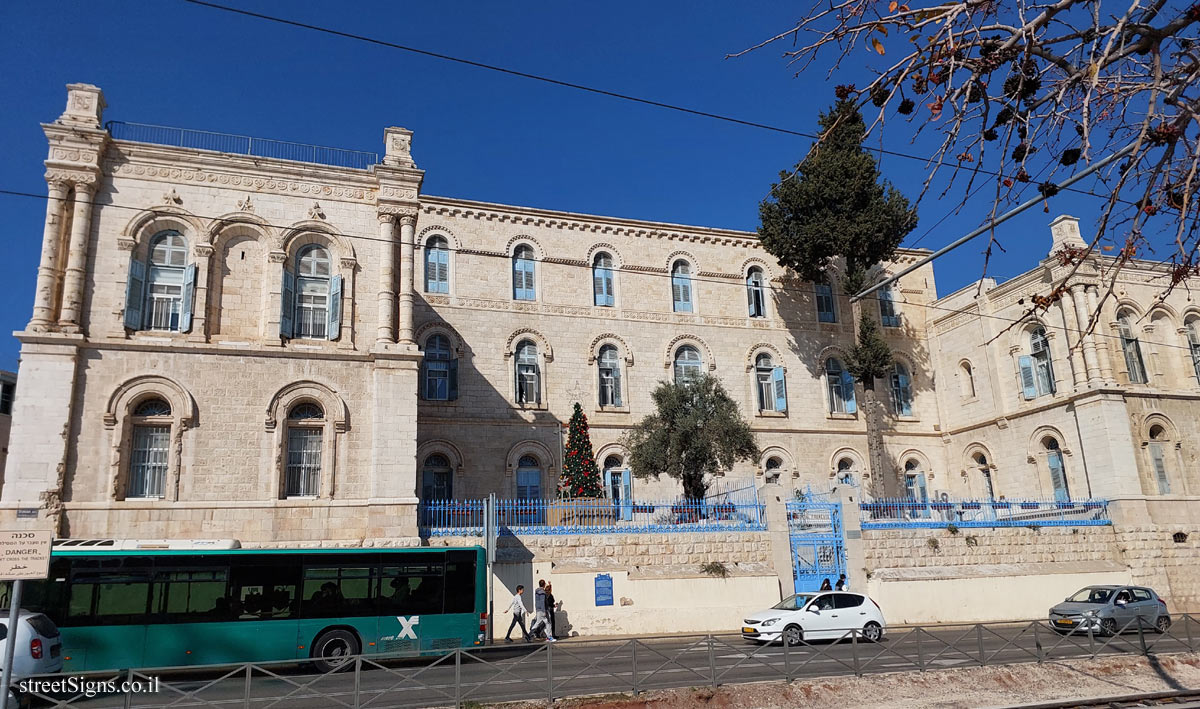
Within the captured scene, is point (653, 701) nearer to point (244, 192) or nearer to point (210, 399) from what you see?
point (210, 399)

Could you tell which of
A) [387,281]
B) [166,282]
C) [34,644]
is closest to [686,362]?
[387,281]

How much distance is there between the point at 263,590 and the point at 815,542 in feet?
43.2

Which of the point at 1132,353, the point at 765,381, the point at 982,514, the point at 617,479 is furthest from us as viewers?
the point at 765,381

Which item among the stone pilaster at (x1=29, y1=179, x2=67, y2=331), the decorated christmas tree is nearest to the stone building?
the stone pilaster at (x1=29, y1=179, x2=67, y2=331)

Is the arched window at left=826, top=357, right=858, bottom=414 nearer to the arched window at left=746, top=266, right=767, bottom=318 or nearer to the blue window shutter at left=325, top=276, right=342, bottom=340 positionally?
the arched window at left=746, top=266, right=767, bottom=318

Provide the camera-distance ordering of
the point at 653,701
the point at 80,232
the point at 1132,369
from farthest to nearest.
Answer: the point at 1132,369 → the point at 80,232 → the point at 653,701

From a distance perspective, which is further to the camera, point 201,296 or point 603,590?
point 201,296

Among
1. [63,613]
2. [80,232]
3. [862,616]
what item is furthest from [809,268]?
[63,613]

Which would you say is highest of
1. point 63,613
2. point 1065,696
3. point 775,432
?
point 775,432

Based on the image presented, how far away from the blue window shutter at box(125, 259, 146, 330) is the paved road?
356 inches

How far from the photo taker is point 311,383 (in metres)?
19.1

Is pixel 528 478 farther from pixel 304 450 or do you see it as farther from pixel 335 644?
pixel 335 644

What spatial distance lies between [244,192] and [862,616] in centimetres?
1713

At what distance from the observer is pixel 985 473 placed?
29438mm
